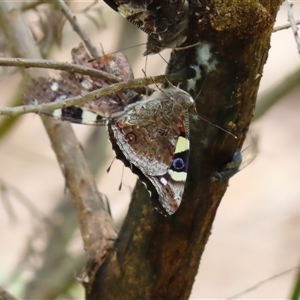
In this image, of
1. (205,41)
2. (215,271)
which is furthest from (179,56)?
(215,271)

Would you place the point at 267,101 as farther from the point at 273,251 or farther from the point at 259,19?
the point at 273,251

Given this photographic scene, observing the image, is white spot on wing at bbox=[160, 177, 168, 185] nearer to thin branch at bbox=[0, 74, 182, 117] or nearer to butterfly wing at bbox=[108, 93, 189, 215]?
butterfly wing at bbox=[108, 93, 189, 215]

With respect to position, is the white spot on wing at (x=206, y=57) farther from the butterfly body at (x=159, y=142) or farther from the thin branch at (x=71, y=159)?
the thin branch at (x=71, y=159)

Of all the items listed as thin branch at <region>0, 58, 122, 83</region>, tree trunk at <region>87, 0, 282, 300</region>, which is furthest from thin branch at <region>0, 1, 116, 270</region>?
thin branch at <region>0, 58, 122, 83</region>

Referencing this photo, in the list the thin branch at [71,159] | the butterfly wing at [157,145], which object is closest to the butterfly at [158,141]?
the butterfly wing at [157,145]

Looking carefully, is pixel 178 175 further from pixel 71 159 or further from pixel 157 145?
pixel 71 159
